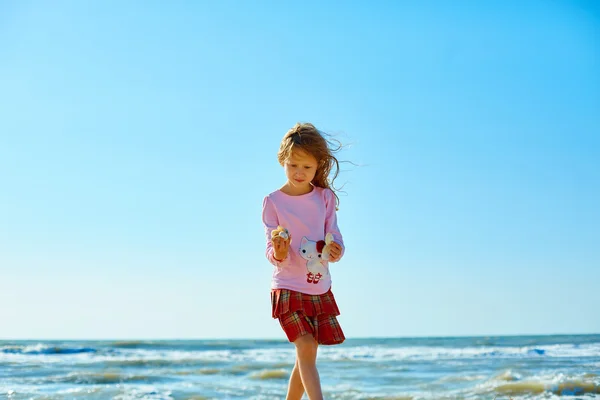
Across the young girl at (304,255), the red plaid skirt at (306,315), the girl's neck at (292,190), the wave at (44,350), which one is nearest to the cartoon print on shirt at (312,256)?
the young girl at (304,255)

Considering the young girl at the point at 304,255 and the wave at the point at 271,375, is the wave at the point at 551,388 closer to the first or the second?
the wave at the point at 271,375

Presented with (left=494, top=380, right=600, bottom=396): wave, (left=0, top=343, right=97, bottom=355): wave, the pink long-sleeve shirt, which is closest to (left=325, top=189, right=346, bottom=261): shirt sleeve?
the pink long-sleeve shirt

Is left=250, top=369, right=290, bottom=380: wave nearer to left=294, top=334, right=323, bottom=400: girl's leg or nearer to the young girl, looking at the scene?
the young girl

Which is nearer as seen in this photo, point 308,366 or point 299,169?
point 308,366

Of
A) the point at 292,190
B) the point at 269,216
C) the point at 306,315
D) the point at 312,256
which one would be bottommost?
the point at 306,315

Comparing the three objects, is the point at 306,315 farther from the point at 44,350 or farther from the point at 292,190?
the point at 44,350

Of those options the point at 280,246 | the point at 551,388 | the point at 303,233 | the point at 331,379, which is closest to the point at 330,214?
the point at 303,233

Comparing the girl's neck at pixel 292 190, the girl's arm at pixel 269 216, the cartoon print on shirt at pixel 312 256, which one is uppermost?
the girl's neck at pixel 292 190

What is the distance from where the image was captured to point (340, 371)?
12.5 metres

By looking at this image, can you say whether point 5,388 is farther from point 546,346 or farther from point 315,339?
point 546,346

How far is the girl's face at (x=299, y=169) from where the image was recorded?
407 cm

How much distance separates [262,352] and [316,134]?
16.1 metres

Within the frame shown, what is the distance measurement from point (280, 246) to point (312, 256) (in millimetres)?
269

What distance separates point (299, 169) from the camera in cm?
412
